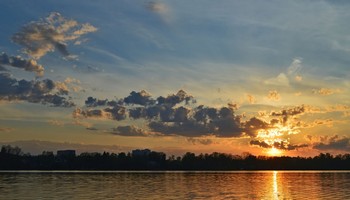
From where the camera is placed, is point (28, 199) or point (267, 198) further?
point (267, 198)

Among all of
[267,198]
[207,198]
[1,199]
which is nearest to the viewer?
[1,199]

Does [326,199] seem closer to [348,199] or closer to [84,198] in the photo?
[348,199]

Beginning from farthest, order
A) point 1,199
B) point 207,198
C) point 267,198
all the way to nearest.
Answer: point 267,198 → point 207,198 → point 1,199

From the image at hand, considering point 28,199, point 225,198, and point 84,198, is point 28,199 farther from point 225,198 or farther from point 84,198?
point 225,198

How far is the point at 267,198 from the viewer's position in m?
94.8

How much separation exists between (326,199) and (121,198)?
39.0m

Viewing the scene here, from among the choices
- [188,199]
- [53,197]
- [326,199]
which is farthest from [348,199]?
[53,197]

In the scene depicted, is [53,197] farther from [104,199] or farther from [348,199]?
[348,199]

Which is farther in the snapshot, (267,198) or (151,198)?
(267,198)

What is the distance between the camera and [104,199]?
8550 centimetres

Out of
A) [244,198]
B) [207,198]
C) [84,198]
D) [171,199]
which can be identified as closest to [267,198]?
[244,198]

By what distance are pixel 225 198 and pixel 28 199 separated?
3622 centimetres

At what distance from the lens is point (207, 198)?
88.5m

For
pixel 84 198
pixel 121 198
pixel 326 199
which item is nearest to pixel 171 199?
pixel 121 198
